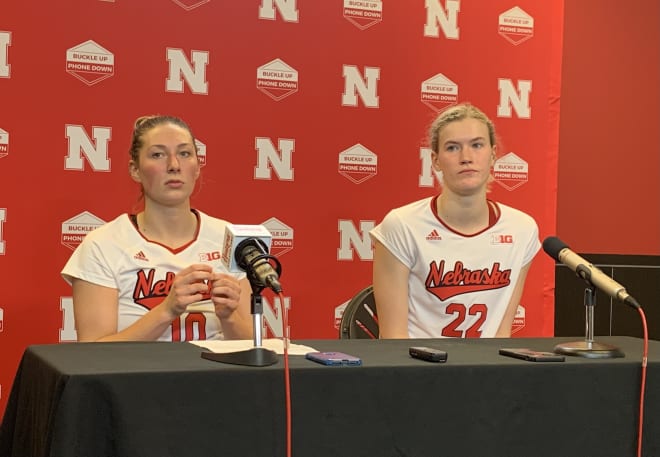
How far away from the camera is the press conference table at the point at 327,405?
150 cm

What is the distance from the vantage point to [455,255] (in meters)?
2.79

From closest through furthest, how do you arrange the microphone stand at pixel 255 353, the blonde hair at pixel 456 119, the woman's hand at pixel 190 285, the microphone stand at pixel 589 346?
the microphone stand at pixel 255 353 < the microphone stand at pixel 589 346 < the woman's hand at pixel 190 285 < the blonde hair at pixel 456 119

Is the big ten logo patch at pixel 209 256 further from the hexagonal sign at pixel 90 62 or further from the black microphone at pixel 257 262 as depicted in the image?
the hexagonal sign at pixel 90 62

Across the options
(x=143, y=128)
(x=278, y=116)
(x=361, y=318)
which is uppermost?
(x=278, y=116)

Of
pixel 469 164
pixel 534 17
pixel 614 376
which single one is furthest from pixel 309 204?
pixel 614 376

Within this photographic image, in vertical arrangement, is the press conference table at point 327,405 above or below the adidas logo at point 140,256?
below

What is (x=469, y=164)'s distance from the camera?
9.25ft

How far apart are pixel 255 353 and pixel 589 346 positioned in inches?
31.4

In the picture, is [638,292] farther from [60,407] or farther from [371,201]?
[60,407]

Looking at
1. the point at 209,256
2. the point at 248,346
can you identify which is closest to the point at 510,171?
the point at 209,256

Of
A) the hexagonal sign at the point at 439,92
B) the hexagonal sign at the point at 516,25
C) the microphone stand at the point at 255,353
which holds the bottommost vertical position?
the microphone stand at the point at 255,353

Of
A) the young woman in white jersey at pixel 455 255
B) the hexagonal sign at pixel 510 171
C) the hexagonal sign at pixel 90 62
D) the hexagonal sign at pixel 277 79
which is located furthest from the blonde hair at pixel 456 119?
the hexagonal sign at pixel 90 62

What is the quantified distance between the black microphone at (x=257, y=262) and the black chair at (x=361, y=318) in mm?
1215

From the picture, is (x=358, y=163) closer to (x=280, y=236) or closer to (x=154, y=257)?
(x=280, y=236)
